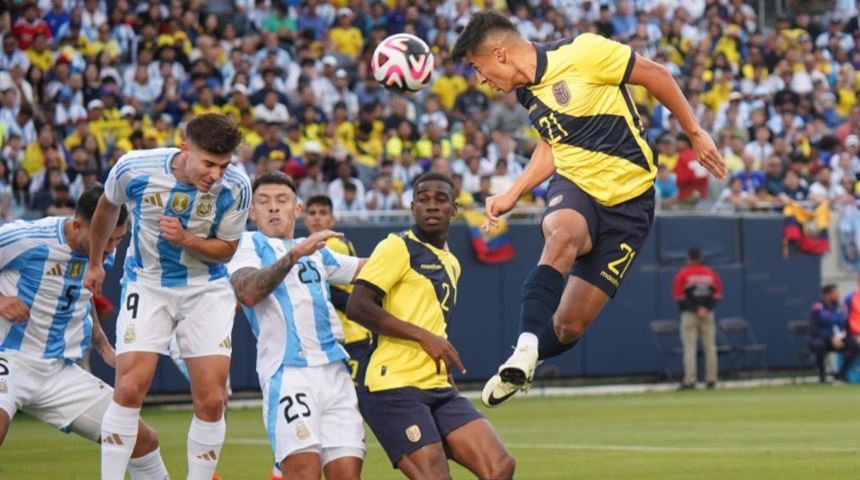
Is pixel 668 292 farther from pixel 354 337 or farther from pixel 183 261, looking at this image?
pixel 183 261

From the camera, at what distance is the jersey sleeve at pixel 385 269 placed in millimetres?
9047

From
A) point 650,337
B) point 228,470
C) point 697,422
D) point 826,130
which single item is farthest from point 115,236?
point 826,130

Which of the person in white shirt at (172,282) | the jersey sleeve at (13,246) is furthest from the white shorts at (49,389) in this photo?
the person in white shirt at (172,282)

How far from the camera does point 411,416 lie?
8812 millimetres

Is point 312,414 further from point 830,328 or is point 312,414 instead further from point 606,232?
point 830,328

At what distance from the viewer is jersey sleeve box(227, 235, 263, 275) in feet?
31.8

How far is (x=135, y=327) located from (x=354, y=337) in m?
2.75

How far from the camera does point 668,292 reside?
27.6 m

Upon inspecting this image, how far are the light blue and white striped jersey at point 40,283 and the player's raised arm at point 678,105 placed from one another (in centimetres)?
388

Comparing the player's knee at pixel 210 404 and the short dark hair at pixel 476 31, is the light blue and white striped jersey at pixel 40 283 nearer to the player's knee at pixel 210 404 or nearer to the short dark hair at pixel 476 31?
the player's knee at pixel 210 404

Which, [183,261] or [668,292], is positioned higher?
[183,261]

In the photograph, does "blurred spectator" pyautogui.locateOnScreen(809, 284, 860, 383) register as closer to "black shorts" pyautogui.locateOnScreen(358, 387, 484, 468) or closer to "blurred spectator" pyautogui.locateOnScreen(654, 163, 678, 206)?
"blurred spectator" pyautogui.locateOnScreen(654, 163, 678, 206)

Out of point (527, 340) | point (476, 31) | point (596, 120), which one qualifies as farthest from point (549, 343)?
point (476, 31)

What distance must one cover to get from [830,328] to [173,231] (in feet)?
68.2
